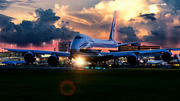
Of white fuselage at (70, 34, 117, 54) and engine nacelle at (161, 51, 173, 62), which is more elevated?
white fuselage at (70, 34, 117, 54)

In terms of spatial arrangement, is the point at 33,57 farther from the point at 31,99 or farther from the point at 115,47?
the point at 31,99

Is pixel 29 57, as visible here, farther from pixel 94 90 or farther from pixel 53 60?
pixel 94 90

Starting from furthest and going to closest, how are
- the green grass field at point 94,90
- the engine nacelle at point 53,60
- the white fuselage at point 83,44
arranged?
the engine nacelle at point 53,60
the white fuselage at point 83,44
the green grass field at point 94,90

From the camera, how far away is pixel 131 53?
199 feet

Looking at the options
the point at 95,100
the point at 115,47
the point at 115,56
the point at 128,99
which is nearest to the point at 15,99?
the point at 95,100

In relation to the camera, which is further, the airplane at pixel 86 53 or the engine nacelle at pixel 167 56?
the engine nacelle at pixel 167 56

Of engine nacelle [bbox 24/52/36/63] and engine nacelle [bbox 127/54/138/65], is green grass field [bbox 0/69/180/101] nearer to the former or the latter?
engine nacelle [bbox 127/54/138/65]

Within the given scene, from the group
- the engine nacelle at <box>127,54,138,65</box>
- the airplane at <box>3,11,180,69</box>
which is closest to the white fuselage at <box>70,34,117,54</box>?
the airplane at <box>3,11,180,69</box>

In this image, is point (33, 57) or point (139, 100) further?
point (33, 57)

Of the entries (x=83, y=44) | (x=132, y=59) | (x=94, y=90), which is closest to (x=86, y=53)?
(x=83, y=44)

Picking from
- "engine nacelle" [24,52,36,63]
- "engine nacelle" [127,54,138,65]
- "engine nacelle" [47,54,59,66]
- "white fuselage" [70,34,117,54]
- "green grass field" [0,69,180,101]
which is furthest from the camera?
"engine nacelle" [24,52,36,63]

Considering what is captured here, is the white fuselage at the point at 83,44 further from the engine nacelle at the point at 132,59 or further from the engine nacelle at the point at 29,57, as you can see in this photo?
the engine nacelle at the point at 132,59

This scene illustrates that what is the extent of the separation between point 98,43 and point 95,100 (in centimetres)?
5304

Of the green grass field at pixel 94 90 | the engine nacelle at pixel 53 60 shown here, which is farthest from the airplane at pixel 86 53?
the green grass field at pixel 94 90
